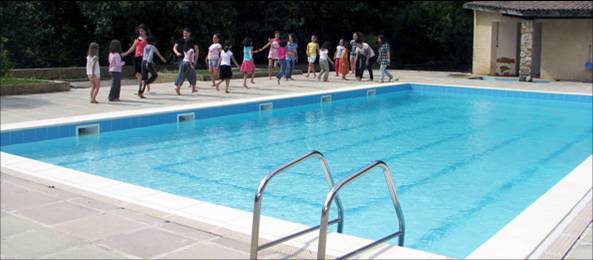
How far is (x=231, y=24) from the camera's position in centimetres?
2522

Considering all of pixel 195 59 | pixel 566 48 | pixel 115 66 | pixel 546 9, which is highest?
pixel 546 9

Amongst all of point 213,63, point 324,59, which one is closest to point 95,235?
point 213,63

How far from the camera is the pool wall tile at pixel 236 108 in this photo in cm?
998

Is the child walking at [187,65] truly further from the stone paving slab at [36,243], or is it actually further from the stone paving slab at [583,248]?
the stone paving slab at [583,248]

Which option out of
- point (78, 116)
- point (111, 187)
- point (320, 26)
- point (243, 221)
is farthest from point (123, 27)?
point (243, 221)

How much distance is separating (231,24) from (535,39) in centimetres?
1149

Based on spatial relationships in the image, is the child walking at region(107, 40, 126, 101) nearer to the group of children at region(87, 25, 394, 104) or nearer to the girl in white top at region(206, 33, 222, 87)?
the group of children at region(87, 25, 394, 104)

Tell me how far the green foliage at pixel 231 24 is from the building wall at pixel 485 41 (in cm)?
520

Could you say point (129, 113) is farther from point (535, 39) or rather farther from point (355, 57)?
point (535, 39)

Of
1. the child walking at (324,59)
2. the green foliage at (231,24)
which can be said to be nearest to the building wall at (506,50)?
the green foliage at (231,24)

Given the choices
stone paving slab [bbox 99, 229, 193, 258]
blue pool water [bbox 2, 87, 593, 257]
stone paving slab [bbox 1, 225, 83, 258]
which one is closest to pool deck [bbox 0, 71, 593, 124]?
blue pool water [bbox 2, 87, 593, 257]

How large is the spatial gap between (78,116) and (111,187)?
18.1ft

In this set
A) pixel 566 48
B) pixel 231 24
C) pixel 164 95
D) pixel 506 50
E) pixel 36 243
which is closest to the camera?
pixel 36 243

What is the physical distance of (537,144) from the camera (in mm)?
11234
